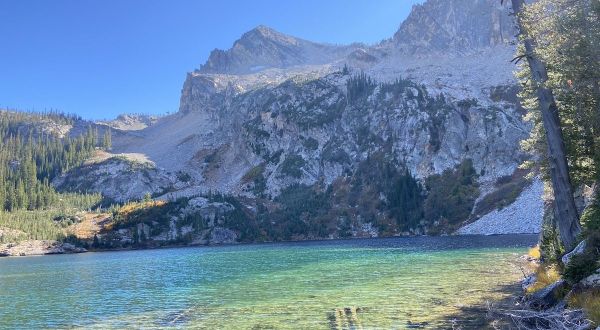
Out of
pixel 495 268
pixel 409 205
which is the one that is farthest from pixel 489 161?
pixel 495 268

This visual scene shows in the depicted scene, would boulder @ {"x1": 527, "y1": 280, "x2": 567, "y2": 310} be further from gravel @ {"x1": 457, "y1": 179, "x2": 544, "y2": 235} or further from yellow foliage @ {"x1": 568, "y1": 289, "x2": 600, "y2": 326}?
gravel @ {"x1": 457, "y1": 179, "x2": 544, "y2": 235}

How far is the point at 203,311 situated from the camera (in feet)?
98.2

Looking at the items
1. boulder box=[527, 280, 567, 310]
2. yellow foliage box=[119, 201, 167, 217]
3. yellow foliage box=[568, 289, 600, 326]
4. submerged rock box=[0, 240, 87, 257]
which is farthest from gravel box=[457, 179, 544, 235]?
submerged rock box=[0, 240, 87, 257]

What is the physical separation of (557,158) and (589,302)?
1271 centimetres

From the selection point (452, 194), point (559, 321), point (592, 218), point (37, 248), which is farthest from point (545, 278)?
point (37, 248)

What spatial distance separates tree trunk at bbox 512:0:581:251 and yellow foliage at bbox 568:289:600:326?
7.86 m

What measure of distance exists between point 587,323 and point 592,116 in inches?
558

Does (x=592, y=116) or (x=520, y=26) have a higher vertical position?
(x=520, y=26)

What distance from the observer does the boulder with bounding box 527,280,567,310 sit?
20906 millimetres

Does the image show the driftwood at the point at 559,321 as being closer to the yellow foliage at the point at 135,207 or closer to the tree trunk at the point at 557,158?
the tree trunk at the point at 557,158

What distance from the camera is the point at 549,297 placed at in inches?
845

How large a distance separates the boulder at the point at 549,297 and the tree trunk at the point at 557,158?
429 centimetres

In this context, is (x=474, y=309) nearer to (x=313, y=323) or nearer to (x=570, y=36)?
(x=313, y=323)

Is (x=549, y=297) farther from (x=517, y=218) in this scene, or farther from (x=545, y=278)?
(x=517, y=218)
